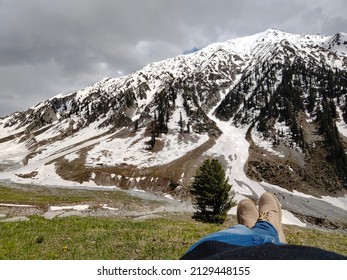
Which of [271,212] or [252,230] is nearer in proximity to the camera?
[252,230]

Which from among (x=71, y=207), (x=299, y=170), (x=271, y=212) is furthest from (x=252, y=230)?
(x=299, y=170)

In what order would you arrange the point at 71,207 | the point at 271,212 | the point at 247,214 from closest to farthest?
the point at 271,212 < the point at 247,214 < the point at 71,207

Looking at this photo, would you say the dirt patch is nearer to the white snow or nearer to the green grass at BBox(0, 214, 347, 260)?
the white snow

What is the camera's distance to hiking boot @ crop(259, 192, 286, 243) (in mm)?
6429

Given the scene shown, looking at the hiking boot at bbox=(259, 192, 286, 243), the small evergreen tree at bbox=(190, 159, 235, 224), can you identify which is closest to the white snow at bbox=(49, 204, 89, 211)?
the small evergreen tree at bbox=(190, 159, 235, 224)

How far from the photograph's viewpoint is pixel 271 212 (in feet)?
23.3

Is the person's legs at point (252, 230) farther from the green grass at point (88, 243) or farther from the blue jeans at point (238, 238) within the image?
the green grass at point (88, 243)

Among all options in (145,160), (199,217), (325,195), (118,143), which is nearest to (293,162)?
(325,195)

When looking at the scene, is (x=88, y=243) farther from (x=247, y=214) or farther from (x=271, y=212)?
(x=271, y=212)

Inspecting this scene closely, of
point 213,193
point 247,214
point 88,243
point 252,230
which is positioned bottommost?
point 88,243

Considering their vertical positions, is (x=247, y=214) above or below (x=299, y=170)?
below

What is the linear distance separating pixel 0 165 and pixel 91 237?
17889 cm

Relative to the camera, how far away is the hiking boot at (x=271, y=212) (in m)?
6.43
